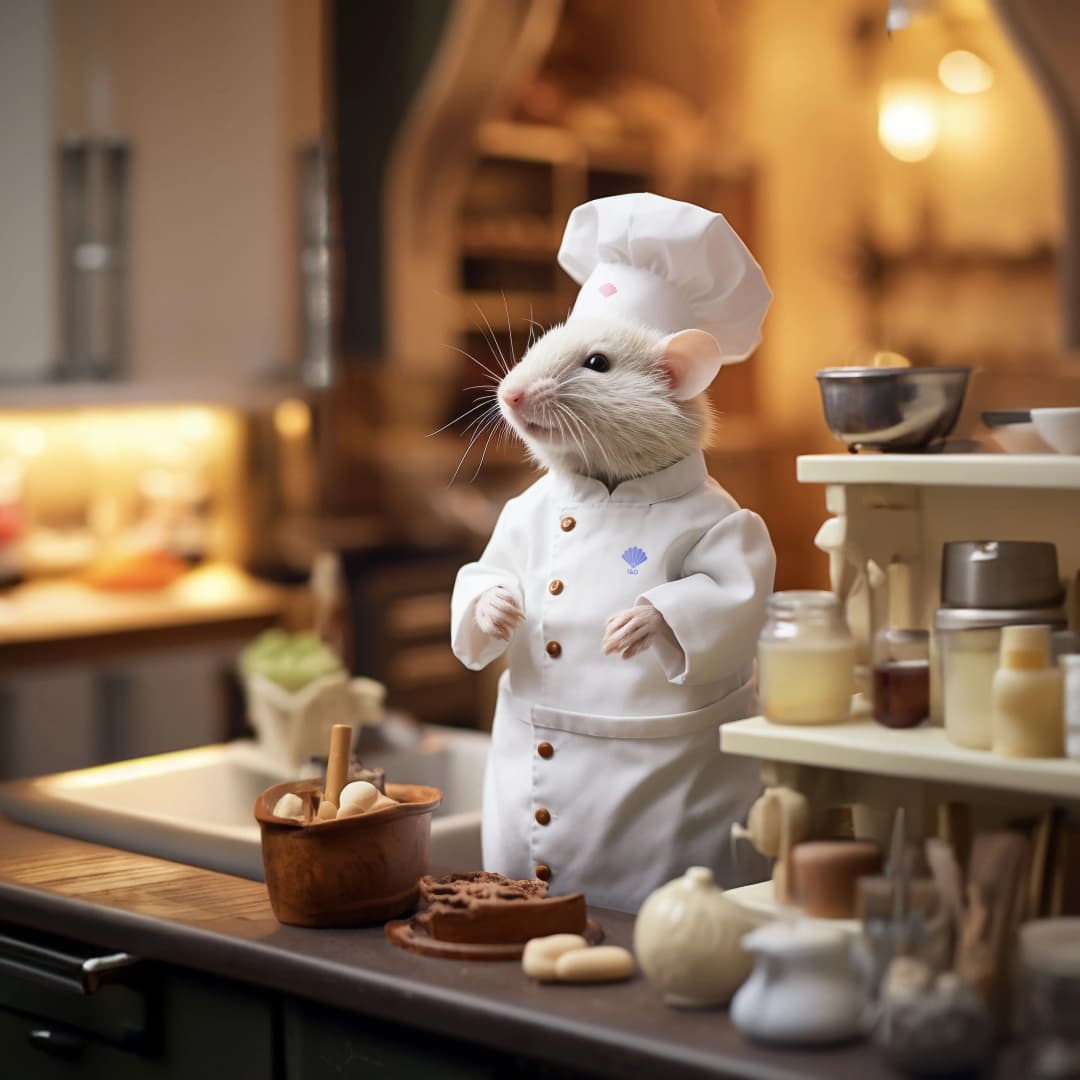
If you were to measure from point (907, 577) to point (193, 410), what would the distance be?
3.02m

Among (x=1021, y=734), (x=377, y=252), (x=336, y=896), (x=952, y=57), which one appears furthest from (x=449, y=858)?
(x=952, y=57)

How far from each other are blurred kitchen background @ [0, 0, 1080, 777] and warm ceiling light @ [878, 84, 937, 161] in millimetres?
13

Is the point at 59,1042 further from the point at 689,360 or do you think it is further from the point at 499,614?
the point at 689,360

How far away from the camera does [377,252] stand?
4.56m

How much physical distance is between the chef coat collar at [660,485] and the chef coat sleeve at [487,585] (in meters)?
0.09

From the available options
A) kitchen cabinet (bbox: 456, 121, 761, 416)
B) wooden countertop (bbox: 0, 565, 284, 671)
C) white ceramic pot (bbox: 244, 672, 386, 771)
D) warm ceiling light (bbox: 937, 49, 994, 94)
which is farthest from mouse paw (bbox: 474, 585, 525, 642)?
warm ceiling light (bbox: 937, 49, 994, 94)

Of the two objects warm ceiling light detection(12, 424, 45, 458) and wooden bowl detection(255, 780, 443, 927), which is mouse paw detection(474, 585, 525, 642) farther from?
warm ceiling light detection(12, 424, 45, 458)

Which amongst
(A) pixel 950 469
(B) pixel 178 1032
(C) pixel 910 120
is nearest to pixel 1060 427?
(A) pixel 950 469

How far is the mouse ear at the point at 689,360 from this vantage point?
132cm

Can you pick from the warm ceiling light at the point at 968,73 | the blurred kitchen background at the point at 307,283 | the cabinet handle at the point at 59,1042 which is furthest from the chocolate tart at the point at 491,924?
the warm ceiling light at the point at 968,73

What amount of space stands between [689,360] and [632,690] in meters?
0.28

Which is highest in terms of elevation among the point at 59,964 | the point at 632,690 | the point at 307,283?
the point at 307,283

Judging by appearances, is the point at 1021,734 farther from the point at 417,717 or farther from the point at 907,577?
the point at 417,717

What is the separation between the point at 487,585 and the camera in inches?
55.1
